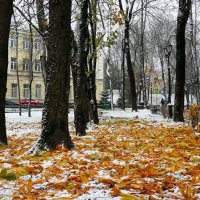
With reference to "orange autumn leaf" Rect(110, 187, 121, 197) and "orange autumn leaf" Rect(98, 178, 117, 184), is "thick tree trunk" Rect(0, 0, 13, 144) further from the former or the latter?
"orange autumn leaf" Rect(110, 187, 121, 197)

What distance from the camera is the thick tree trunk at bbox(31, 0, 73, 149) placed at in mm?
6992

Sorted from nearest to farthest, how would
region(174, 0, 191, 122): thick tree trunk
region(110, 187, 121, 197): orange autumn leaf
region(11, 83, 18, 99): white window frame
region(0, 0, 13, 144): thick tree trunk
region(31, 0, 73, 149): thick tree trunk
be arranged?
1. region(110, 187, 121, 197): orange autumn leaf
2. region(31, 0, 73, 149): thick tree trunk
3. region(0, 0, 13, 144): thick tree trunk
4. region(174, 0, 191, 122): thick tree trunk
5. region(11, 83, 18, 99): white window frame

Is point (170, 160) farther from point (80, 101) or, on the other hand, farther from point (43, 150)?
point (80, 101)

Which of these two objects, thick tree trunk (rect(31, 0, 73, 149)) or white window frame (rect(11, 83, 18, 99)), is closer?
thick tree trunk (rect(31, 0, 73, 149))

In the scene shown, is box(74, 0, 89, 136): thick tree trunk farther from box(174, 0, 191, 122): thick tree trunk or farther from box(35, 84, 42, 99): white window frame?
box(35, 84, 42, 99): white window frame

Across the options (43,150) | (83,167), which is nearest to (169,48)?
(43,150)

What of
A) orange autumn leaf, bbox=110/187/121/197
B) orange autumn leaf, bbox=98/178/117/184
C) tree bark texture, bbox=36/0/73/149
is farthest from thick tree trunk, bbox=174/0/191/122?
orange autumn leaf, bbox=110/187/121/197

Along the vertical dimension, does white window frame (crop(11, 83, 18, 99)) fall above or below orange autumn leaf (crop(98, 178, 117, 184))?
above

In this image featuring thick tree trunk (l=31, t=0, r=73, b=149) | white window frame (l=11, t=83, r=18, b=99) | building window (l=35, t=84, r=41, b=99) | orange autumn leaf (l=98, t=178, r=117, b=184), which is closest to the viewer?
orange autumn leaf (l=98, t=178, r=117, b=184)

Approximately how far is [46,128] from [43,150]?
19.7 inches

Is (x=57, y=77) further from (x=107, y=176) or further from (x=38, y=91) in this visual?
(x=38, y=91)

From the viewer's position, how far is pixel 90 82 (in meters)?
16.0

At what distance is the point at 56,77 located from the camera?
6.99 m

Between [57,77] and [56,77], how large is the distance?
2cm
